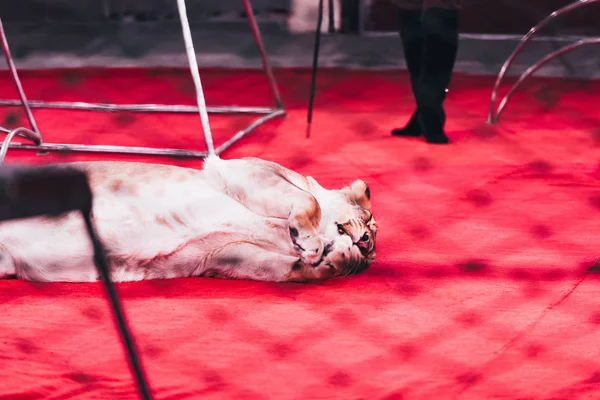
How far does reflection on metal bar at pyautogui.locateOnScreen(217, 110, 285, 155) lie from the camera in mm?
3034

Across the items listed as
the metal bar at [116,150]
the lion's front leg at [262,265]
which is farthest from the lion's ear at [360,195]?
the metal bar at [116,150]

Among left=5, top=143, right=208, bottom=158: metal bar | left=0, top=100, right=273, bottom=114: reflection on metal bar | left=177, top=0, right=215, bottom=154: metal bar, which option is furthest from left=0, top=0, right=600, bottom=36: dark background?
left=177, top=0, right=215, bottom=154: metal bar

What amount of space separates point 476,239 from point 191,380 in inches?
43.5

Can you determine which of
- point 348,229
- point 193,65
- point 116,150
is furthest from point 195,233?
point 116,150

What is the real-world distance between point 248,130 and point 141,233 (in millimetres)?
1571

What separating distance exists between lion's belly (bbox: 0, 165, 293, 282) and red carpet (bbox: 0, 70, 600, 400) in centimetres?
7

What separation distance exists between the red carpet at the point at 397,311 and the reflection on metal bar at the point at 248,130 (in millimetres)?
76

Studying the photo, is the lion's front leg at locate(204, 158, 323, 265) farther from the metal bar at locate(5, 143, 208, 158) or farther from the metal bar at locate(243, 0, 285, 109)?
the metal bar at locate(243, 0, 285, 109)

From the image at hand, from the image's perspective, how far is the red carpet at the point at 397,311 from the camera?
151cm

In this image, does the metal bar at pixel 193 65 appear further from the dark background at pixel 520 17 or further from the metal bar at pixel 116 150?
the dark background at pixel 520 17

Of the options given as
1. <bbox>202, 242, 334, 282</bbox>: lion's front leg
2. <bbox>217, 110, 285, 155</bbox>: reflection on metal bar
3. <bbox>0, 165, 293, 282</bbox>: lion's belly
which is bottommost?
<bbox>217, 110, 285, 155</bbox>: reflection on metal bar

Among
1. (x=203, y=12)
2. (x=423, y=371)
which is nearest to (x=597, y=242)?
(x=423, y=371)

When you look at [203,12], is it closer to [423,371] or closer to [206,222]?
[206,222]

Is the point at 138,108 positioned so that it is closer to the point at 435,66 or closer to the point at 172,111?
the point at 172,111
